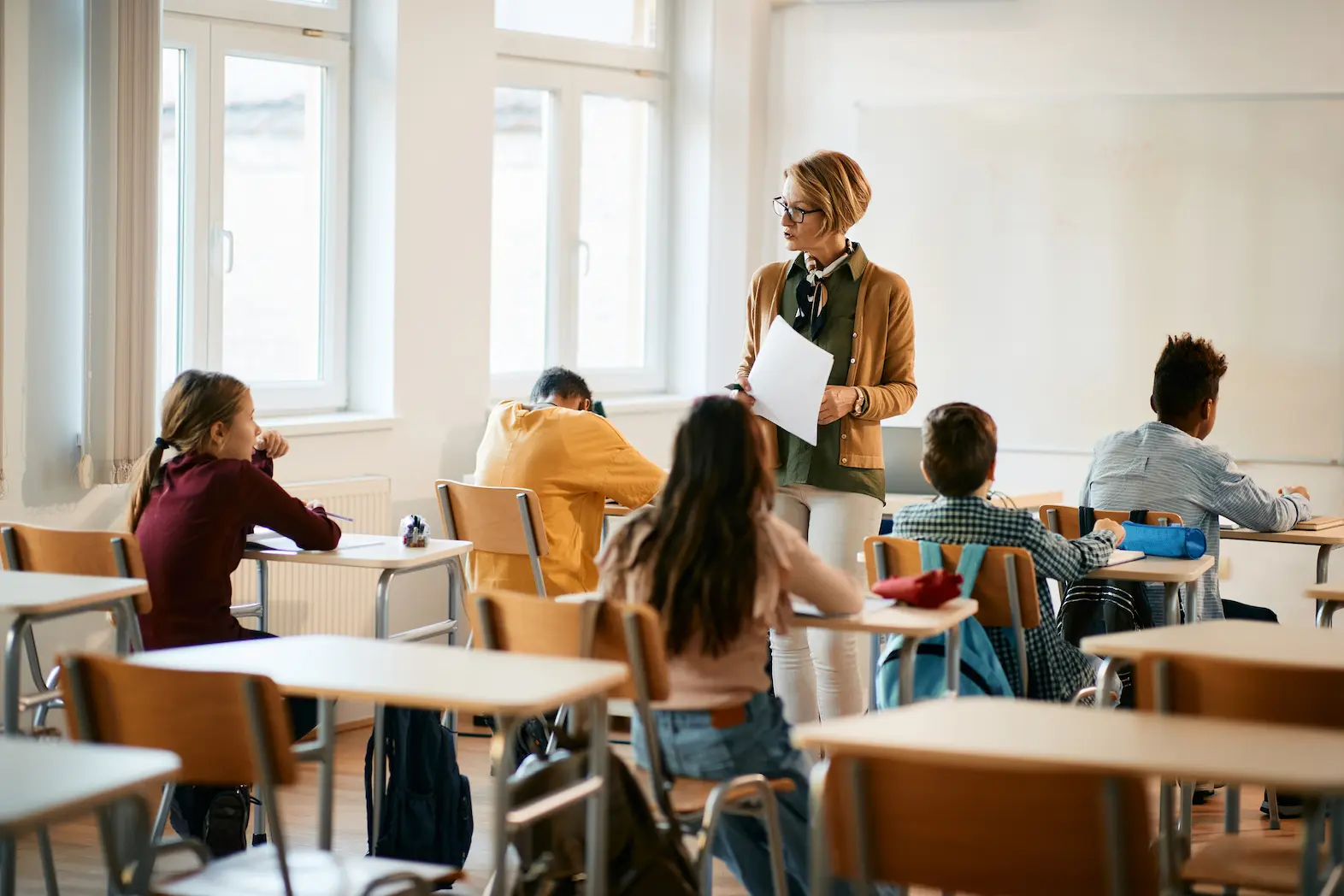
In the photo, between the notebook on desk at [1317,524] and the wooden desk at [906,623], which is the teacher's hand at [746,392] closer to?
the wooden desk at [906,623]

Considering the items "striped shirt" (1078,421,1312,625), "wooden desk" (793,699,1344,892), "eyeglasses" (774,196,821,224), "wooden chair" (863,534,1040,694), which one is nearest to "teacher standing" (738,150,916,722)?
"eyeglasses" (774,196,821,224)

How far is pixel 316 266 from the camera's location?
547 centimetres

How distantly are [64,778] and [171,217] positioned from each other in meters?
3.51

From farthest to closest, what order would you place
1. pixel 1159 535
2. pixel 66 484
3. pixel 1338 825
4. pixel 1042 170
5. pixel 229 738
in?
pixel 1042 170 < pixel 66 484 < pixel 1159 535 < pixel 1338 825 < pixel 229 738

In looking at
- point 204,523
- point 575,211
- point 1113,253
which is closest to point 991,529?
point 204,523

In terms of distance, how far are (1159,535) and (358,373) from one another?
9.33ft

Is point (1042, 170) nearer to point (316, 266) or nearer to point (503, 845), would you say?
point (316, 266)

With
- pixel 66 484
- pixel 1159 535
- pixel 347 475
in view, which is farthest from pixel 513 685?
pixel 347 475

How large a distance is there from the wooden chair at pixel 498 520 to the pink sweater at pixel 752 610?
4.27 feet

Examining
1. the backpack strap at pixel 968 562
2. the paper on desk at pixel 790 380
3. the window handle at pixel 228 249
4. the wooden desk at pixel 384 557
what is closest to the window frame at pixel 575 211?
the window handle at pixel 228 249

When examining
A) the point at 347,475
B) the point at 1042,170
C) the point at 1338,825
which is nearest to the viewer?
the point at 1338,825

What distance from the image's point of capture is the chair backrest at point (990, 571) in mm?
3326

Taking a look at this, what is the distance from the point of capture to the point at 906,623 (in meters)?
2.77

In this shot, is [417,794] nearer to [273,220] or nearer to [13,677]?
[13,677]
